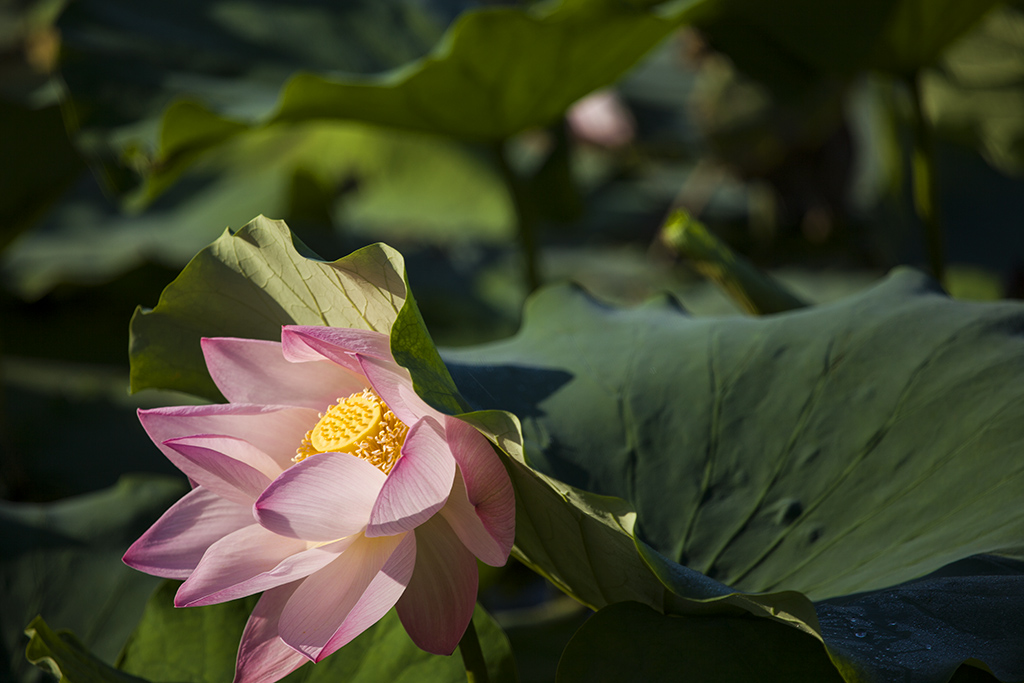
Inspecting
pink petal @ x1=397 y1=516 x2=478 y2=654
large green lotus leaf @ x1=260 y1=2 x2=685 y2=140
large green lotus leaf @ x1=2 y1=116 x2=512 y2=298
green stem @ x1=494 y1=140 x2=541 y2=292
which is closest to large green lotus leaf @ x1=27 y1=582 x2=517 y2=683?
pink petal @ x1=397 y1=516 x2=478 y2=654

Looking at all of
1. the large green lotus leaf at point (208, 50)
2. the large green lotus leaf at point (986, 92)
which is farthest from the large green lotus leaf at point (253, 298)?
the large green lotus leaf at point (986, 92)

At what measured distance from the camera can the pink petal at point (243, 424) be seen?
1.25ft

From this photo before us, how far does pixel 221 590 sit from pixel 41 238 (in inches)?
70.9

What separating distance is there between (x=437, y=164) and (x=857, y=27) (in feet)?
3.82

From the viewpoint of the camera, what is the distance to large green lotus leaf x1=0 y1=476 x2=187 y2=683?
588 mm

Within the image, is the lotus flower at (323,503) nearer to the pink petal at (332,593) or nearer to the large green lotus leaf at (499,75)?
the pink petal at (332,593)

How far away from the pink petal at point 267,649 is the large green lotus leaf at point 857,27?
2.45 ft

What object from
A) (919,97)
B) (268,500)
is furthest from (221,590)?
(919,97)

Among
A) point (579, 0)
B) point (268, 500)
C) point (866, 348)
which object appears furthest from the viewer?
point (579, 0)

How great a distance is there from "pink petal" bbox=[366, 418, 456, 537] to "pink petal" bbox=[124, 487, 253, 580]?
106 mm

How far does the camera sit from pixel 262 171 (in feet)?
6.17

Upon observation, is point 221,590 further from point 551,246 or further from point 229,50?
point 551,246

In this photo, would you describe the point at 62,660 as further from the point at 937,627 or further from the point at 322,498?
the point at 937,627

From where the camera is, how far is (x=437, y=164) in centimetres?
195
